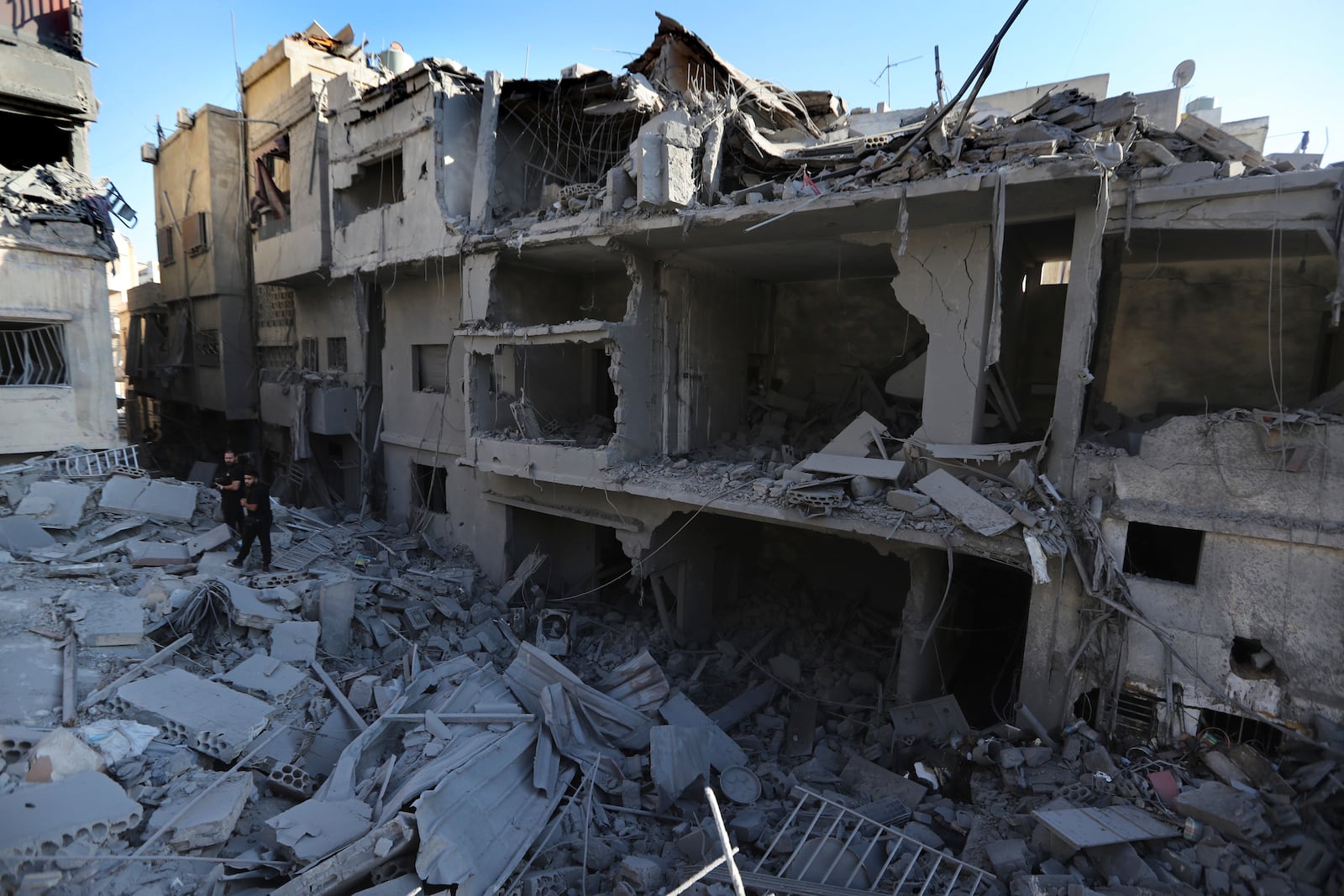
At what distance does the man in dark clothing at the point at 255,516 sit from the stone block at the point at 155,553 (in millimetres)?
724

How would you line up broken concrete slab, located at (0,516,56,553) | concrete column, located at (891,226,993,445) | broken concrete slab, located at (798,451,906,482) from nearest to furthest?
concrete column, located at (891,226,993,445)
broken concrete slab, located at (798,451,906,482)
broken concrete slab, located at (0,516,56,553)

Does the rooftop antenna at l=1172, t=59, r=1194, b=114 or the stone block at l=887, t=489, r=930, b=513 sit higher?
the rooftop antenna at l=1172, t=59, r=1194, b=114

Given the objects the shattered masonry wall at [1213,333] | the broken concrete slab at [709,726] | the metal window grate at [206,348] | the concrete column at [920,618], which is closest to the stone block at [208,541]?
the broken concrete slab at [709,726]

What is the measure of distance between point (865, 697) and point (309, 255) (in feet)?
48.1

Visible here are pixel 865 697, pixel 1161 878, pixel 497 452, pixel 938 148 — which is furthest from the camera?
pixel 497 452

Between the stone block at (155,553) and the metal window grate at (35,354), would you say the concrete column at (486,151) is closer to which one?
the stone block at (155,553)

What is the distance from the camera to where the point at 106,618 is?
8.05 metres

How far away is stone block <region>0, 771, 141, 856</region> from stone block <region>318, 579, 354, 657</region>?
3.47m

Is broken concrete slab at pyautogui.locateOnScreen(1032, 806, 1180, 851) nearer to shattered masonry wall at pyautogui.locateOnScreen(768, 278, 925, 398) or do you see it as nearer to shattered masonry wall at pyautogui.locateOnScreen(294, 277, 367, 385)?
shattered masonry wall at pyautogui.locateOnScreen(768, 278, 925, 398)

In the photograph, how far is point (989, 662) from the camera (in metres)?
10.6

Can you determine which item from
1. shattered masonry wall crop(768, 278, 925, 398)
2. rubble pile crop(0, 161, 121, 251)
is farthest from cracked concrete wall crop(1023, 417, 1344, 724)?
rubble pile crop(0, 161, 121, 251)

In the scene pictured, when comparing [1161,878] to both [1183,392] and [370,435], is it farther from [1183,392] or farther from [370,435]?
[370,435]

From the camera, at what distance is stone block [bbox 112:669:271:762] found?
6734 millimetres

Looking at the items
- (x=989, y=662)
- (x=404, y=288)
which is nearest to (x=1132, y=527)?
(x=989, y=662)
